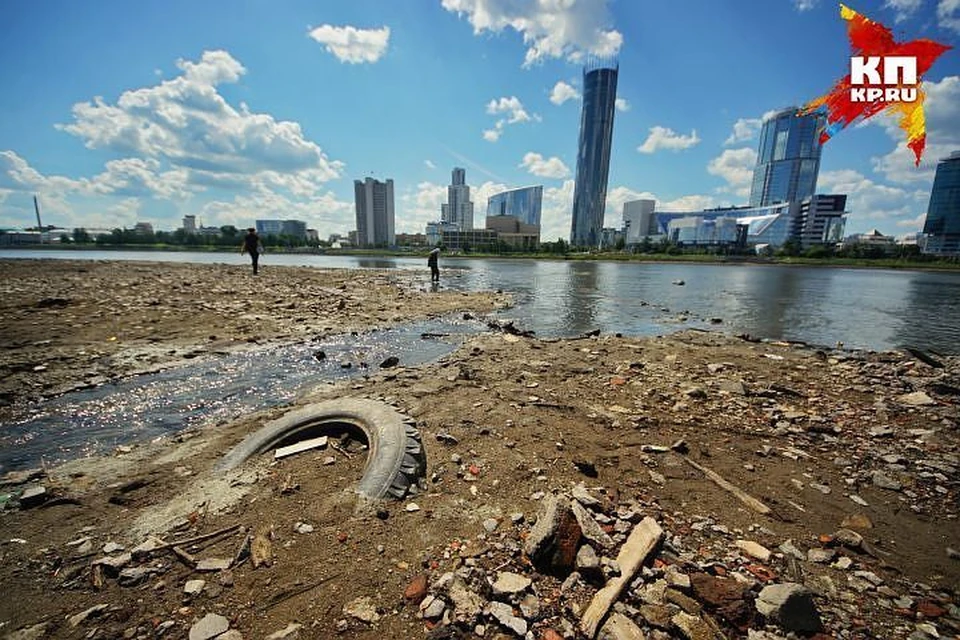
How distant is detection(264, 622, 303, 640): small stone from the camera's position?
226 centimetres

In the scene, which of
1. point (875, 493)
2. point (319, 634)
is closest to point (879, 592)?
point (875, 493)

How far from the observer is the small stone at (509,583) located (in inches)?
101

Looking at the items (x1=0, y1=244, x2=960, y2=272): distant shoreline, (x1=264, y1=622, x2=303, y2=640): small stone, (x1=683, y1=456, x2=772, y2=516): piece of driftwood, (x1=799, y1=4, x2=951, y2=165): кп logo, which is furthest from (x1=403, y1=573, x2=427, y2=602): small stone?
(x1=0, y1=244, x2=960, y2=272): distant shoreline

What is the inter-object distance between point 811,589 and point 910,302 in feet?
115

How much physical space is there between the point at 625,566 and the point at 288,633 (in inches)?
91.0

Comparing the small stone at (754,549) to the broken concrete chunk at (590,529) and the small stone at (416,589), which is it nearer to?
the broken concrete chunk at (590,529)

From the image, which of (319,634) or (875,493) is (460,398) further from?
(875,493)

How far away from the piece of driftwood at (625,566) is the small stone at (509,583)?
0.42 m

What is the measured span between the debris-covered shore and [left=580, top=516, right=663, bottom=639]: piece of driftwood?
2 cm

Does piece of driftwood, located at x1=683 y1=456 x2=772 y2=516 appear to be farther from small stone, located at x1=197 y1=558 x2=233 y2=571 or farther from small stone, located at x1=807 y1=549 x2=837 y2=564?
small stone, located at x1=197 y1=558 x2=233 y2=571

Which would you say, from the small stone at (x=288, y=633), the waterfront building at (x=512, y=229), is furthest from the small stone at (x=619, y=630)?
the waterfront building at (x=512, y=229)

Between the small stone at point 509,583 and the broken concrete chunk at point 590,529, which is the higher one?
the broken concrete chunk at point 590,529

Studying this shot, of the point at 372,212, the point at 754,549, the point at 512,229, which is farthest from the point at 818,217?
the point at 754,549

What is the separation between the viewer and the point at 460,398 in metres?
6.21
